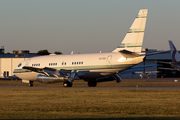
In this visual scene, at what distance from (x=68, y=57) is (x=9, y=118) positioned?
90.4 ft

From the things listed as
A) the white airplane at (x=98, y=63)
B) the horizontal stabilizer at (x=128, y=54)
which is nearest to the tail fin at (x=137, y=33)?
the white airplane at (x=98, y=63)

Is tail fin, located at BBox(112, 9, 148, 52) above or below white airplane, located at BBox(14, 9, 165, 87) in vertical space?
above

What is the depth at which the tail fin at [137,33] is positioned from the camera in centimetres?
3694

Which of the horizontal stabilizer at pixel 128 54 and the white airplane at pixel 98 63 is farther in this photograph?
the white airplane at pixel 98 63

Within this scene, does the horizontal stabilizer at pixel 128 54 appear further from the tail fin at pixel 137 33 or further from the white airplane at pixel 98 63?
the tail fin at pixel 137 33

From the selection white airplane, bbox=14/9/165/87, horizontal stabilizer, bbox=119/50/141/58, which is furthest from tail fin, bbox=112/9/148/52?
horizontal stabilizer, bbox=119/50/141/58

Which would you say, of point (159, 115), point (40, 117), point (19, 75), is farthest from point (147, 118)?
point (19, 75)

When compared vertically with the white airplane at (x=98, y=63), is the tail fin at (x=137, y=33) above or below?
above

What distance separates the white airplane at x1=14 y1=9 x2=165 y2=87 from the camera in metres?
36.8

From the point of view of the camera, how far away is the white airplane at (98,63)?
121 ft

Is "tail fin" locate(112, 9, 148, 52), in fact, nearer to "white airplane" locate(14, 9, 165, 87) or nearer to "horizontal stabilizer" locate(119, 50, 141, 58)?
"white airplane" locate(14, 9, 165, 87)

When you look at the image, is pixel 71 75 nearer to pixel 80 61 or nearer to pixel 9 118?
pixel 80 61

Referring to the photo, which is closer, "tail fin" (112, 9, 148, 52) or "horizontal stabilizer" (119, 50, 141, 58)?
"horizontal stabilizer" (119, 50, 141, 58)

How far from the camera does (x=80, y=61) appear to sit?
1561 inches
